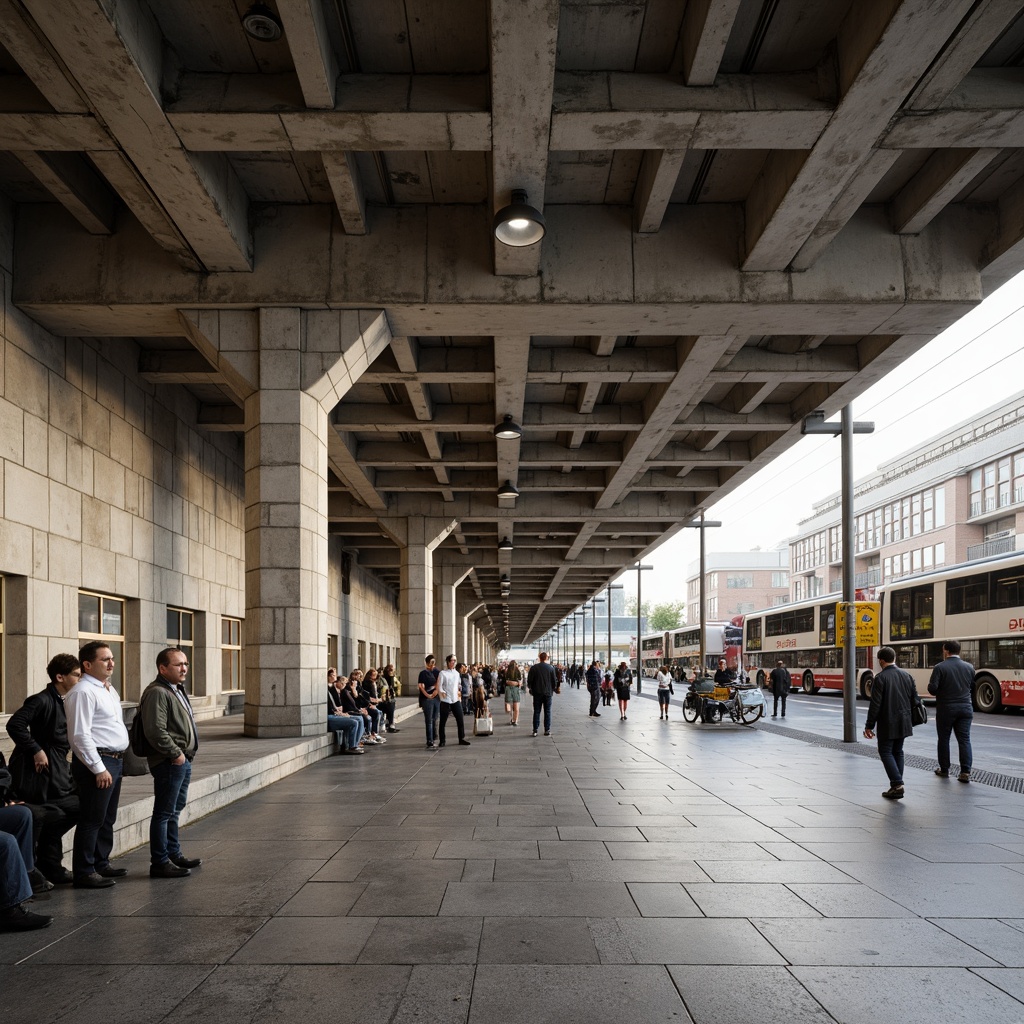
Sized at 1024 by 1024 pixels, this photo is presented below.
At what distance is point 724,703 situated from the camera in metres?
21.7

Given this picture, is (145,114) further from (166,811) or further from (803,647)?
(803,647)

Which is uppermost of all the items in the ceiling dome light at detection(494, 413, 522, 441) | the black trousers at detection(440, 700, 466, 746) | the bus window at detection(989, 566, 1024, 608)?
the ceiling dome light at detection(494, 413, 522, 441)


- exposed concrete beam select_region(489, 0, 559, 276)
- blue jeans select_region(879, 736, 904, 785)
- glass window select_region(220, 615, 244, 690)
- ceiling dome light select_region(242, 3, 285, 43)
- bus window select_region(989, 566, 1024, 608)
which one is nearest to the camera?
exposed concrete beam select_region(489, 0, 559, 276)

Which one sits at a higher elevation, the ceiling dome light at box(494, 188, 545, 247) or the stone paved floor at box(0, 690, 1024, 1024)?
the ceiling dome light at box(494, 188, 545, 247)

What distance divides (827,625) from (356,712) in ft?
84.5

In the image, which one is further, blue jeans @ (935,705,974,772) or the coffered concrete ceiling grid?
blue jeans @ (935,705,974,772)

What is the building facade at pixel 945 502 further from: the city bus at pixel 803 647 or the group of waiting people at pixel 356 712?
the group of waiting people at pixel 356 712

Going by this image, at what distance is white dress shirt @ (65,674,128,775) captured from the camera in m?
5.74

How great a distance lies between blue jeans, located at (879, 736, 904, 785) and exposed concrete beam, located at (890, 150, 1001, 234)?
648cm

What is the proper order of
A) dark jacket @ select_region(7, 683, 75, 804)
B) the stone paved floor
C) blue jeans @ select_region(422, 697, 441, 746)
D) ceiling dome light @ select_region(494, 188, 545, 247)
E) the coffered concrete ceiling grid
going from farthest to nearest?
blue jeans @ select_region(422, 697, 441, 746) < ceiling dome light @ select_region(494, 188, 545, 247) < the coffered concrete ceiling grid < dark jacket @ select_region(7, 683, 75, 804) < the stone paved floor

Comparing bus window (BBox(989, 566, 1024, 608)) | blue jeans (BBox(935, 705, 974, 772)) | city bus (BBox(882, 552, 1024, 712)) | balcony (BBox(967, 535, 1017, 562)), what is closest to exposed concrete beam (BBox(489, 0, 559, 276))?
blue jeans (BBox(935, 705, 974, 772))

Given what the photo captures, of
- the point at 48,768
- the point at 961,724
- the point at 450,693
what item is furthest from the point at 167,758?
the point at 450,693

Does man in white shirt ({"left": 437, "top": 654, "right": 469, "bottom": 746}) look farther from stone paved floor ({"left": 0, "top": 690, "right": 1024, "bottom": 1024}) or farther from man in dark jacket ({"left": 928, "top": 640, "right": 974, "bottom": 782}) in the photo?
man in dark jacket ({"left": 928, "top": 640, "right": 974, "bottom": 782})

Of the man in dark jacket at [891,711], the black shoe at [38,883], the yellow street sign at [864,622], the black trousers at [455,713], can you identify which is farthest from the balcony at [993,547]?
the black shoe at [38,883]
